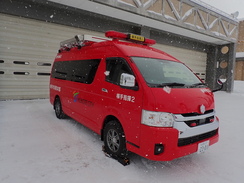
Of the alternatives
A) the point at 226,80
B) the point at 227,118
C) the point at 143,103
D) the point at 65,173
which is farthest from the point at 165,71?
the point at 226,80

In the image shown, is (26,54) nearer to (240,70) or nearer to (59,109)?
(59,109)

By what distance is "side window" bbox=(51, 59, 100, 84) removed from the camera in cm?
383

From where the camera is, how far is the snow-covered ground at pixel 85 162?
8.74ft

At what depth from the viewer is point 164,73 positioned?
327 centimetres

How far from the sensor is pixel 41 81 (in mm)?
8625

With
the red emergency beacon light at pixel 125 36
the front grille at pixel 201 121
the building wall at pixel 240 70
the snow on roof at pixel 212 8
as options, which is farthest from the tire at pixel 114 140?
the building wall at pixel 240 70

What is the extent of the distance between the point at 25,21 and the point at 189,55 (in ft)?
38.0

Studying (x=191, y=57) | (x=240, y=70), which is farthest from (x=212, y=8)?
(x=240, y=70)

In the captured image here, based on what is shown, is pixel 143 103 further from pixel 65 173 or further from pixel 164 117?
pixel 65 173

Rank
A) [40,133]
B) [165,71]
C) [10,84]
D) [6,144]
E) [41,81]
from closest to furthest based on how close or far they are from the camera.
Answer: [165,71]
[6,144]
[40,133]
[10,84]
[41,81]

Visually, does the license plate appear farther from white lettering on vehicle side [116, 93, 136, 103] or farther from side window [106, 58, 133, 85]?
side window [106, 58, 133, 85]

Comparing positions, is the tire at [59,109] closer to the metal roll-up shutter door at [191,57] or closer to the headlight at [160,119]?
the headlight at [160,119]

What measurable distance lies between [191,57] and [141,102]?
525 inches

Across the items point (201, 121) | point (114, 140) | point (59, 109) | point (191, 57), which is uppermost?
point (191, 57)
